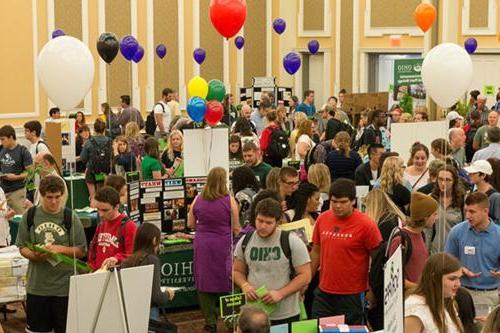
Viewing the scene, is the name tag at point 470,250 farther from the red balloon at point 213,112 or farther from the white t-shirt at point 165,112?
the white t-shirt at point 165,112

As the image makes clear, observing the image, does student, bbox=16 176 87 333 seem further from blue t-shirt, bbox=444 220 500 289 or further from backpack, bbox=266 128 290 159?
backpack, bbox=266 128 290 159

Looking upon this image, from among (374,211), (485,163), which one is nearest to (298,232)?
(374,211)

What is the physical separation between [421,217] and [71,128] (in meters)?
8.18

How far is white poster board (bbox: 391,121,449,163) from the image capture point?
11.0 m

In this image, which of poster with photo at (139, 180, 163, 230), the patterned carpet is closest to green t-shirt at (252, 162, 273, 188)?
poster with photo at (139, 180, 163, 230)

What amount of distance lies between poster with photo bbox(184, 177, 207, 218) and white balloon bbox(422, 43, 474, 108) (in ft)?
7.79

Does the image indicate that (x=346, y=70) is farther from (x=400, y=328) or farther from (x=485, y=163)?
(x=400, y=328)

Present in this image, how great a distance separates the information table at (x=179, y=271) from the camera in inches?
350

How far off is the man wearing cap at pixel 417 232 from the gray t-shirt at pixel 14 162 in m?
5.97

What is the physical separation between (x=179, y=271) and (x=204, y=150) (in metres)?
1.73

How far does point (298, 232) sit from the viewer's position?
693 cm

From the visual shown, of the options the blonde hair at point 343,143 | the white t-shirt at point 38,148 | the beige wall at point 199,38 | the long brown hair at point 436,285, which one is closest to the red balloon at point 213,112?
the blonde hair at point 343,143

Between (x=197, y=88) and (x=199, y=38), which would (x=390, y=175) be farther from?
(x=199, y=38)

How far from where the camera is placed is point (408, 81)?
774 inches
